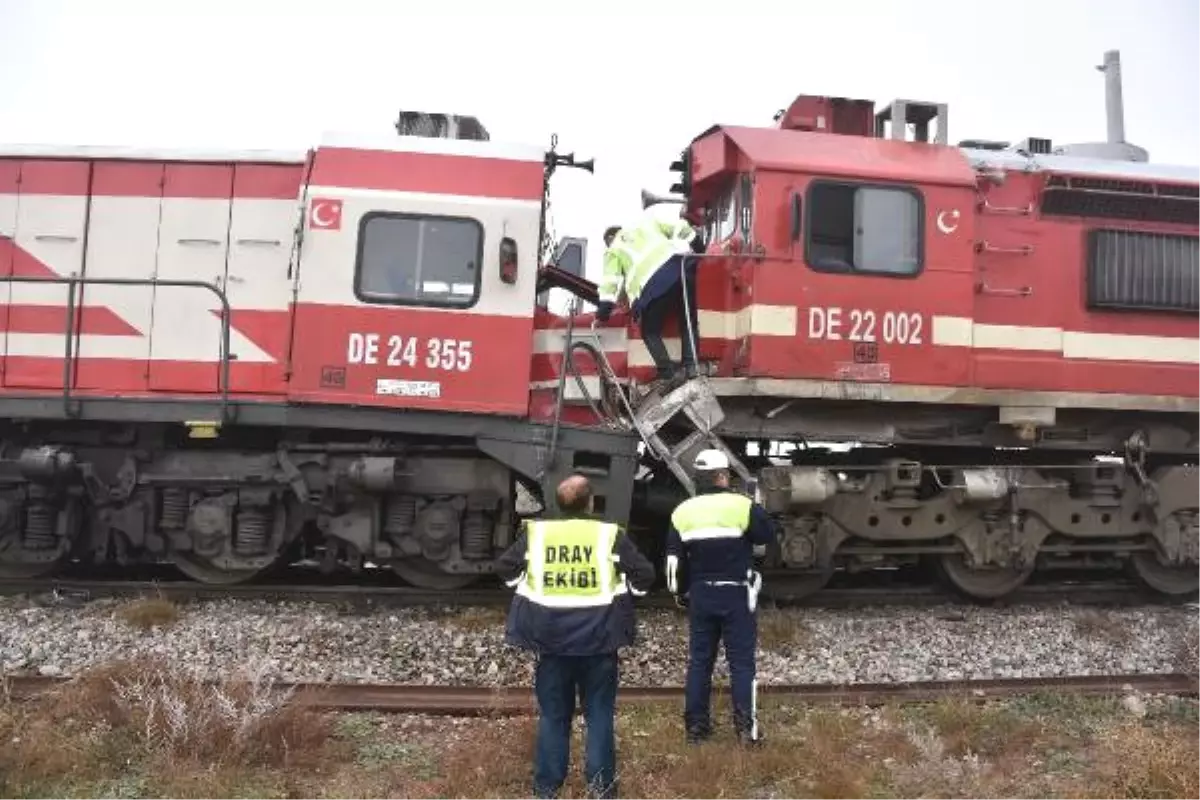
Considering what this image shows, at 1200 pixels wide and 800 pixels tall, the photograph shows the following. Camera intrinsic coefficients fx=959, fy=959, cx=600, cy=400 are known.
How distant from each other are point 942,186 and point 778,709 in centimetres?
447

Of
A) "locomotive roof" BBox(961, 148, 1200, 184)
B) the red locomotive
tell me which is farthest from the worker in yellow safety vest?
"locomotive roof" BBox(961, 148, 1200, 184)

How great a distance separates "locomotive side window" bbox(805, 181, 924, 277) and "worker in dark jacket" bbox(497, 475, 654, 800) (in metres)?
4.02

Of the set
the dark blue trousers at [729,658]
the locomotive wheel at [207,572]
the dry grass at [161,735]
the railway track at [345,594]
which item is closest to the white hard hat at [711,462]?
the dark blue trousers at [729,658]

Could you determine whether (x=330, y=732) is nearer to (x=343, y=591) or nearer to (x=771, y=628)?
(x=343, y=591)

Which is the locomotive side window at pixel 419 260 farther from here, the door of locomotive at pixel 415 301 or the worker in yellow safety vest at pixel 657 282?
the worker in yellow safety vest at pixel 657 282

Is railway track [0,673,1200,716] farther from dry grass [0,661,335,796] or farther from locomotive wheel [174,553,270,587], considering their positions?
locomotive wheel [174,553,270,587]

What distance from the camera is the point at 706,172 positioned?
8336 mm

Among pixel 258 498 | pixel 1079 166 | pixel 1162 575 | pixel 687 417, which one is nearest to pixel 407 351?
pixel 258 498

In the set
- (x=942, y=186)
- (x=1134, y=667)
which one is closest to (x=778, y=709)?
(x=1134, y=667)

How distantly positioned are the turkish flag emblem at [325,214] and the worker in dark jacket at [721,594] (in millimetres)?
4017

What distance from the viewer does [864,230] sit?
25.6 ft

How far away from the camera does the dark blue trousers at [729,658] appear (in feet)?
17.8

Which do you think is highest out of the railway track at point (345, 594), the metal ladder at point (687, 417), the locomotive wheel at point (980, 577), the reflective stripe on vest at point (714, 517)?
the metal ladder at point (687, 417)

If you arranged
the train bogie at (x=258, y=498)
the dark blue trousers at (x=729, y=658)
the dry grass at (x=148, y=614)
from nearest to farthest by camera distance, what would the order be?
the dark blue trousers at (x=729, y=658) → the dry grass at (x=148, y=614) → the train bogie at (x=258, y=498)
